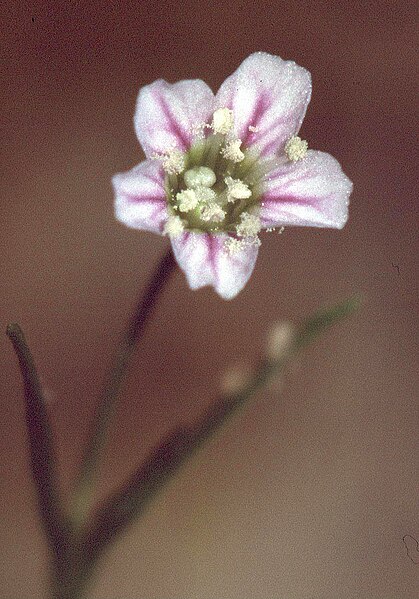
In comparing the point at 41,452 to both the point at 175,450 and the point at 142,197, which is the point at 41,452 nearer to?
the point at 175,450

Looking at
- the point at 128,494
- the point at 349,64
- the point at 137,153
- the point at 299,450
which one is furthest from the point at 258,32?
the point at 128,494

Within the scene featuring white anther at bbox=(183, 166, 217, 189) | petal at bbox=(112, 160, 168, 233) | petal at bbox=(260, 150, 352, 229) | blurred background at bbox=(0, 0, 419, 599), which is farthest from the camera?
blurred background at bbox=(0, 0, 419, 599)

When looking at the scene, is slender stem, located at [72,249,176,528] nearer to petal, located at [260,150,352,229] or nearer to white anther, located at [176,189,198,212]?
white anther, located at [176,189,198,212]

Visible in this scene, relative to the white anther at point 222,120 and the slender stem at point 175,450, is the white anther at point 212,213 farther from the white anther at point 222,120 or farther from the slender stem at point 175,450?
the slender stem at point 175,450

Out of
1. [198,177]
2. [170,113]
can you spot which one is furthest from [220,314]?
[170,113]

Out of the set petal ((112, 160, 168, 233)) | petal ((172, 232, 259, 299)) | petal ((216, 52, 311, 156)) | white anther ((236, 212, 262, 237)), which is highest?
petal ((216, 52, 311, 156))

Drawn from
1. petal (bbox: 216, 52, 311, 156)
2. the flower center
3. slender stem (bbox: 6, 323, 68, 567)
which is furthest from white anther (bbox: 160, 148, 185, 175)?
slender stem (bbox: 6, 323, 68, 567)
